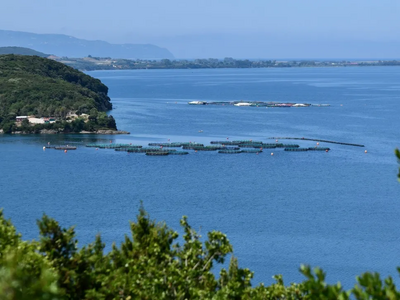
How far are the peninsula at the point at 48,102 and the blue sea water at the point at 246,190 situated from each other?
346 centimetres

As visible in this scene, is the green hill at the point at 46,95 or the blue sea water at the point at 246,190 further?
the green hill at the point at 46,95

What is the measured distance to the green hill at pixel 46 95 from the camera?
88.6m

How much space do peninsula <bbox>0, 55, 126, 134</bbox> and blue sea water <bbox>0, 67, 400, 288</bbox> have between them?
346cm

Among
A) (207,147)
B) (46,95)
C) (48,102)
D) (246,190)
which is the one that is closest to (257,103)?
(46,95)

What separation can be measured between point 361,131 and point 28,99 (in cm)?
4467

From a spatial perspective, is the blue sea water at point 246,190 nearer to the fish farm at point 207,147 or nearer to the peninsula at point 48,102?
the fish farm at point 207,147

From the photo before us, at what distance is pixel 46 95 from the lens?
9569cm

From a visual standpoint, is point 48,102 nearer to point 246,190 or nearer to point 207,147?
point 207,147

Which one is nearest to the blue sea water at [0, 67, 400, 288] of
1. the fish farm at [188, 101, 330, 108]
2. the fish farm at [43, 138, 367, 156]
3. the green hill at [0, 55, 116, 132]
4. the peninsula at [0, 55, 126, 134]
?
the fish farm at [43, 138, 367, 156]

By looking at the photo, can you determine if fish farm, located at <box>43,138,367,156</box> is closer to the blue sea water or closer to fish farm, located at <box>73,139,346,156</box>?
fish farm, located at <box>73,139,346,156</box>

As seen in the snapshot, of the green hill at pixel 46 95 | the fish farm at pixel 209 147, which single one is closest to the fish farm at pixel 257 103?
the green hill at pixel 46 95

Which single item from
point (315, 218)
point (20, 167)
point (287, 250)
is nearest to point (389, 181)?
point (315, 218)

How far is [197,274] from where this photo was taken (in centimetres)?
1584

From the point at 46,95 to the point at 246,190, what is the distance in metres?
52.6
